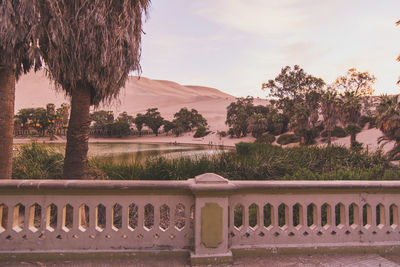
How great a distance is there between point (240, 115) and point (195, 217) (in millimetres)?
58689

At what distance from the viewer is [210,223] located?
3389 millimetres

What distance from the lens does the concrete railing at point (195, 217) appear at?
3406 mm

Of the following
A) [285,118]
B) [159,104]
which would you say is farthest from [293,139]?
[159,104]

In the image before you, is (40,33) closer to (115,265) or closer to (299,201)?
(115,265)

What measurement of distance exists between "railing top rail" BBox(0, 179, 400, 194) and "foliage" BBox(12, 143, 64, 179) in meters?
4.47

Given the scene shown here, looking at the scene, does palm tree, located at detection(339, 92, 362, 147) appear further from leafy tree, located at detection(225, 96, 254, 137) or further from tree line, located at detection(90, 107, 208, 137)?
tree line, located at detection(90, 107, 208, 137)

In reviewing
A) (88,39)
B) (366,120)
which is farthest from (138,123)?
(88,39)

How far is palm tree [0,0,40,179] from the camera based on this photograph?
420cm

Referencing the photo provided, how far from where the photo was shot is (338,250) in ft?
12.1

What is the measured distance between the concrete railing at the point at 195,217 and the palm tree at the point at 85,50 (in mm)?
2091

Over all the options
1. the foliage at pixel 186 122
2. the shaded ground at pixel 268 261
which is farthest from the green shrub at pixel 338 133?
the shaded ground at pixel 268 261

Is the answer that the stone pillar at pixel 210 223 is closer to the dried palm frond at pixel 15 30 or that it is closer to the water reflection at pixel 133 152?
the dried palm frond at pixel 15 30

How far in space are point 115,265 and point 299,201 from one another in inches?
102

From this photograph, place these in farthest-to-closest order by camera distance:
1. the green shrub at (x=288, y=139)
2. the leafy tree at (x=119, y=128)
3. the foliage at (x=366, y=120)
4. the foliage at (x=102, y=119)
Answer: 1. the foliage at (x=102, y=119)
2. the leafy tree at (x=119, y=128)
3. the foliage at (x=366, y=120)
4. the green shrub at (x=288, y=139)
